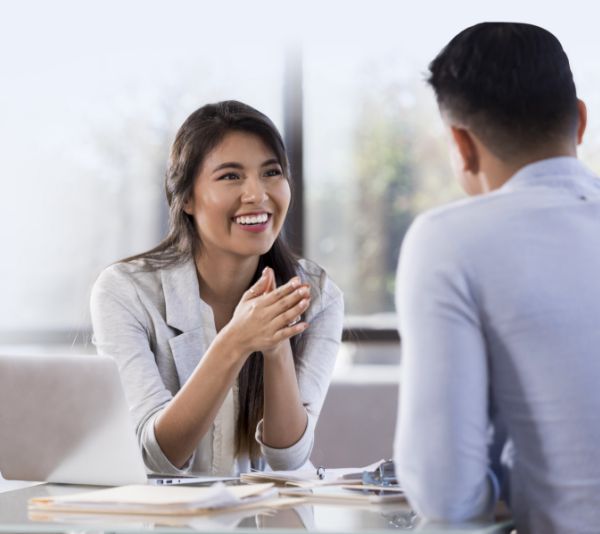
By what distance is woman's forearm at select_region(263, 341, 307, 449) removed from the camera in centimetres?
217

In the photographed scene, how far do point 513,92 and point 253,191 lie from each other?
118 centimetres

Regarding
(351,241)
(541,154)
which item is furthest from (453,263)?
(351,241)

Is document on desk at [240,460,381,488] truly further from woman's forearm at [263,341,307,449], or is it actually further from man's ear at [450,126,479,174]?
man's ear at [450,126,479,174]

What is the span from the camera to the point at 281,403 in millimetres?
2172

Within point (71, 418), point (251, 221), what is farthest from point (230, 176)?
point (71, 418)

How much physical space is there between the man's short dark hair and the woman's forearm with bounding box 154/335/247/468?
0.83m

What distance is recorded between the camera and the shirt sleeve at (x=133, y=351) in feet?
6.96

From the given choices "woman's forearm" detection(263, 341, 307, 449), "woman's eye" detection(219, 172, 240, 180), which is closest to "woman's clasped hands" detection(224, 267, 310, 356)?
"woman's forearm" detection(263, 341, 307, 449)

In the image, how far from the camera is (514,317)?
1.23m

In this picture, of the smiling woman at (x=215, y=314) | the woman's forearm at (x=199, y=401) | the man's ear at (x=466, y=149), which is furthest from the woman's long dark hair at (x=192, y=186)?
the man's ear at (x=466, y=149)

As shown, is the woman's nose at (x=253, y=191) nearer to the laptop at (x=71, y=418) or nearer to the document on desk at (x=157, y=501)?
the laptop at (x=71, y=418)

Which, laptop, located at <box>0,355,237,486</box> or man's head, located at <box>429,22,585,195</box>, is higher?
man's head, located at <box>429,22,585,195</box>

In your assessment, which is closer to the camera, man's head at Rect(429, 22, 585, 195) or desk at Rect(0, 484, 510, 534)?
desk at Rect(0, 484, 510, 534)

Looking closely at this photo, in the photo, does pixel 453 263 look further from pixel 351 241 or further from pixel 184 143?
pixel 351 241
